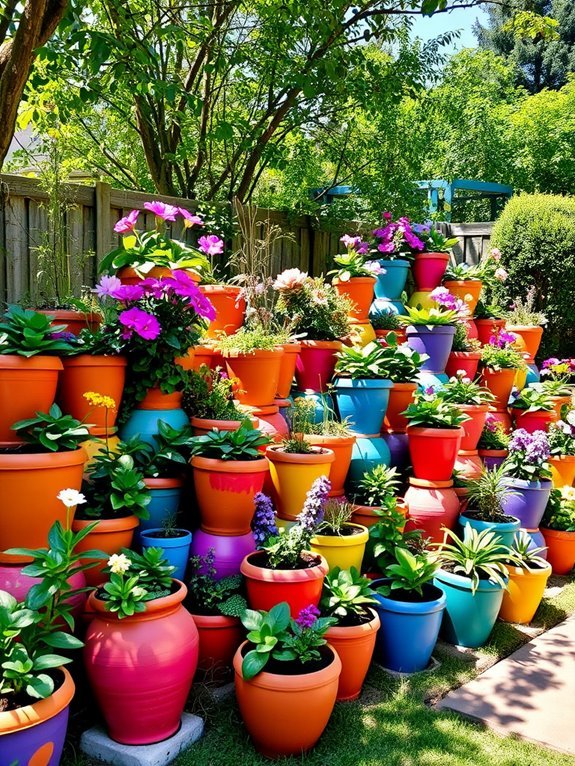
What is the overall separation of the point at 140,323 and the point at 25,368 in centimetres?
52

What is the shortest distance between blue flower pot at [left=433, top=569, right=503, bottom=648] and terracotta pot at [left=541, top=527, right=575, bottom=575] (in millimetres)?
1202

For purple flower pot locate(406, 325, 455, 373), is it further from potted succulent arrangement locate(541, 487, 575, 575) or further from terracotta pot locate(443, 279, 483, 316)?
potted succulent arrangement locate(541, 487, 575, 575)

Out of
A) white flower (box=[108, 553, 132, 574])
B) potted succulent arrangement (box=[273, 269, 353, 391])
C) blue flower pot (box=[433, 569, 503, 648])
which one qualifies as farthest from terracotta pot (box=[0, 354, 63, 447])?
blue flower pot (box=[433, 569, 503, 648])

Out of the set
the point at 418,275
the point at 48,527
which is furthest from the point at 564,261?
the point at 48,527

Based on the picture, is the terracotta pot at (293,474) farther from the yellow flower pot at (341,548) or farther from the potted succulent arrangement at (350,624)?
the potted succulent arrangement at (350,624)

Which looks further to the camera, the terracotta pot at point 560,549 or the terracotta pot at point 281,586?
the terracotta pot at point 560,549

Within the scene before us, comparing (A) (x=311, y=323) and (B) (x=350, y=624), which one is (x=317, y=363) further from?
(B) (x=350, y=624)

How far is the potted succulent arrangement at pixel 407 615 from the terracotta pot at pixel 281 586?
0.38m

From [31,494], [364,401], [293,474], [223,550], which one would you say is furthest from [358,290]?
[31,494]

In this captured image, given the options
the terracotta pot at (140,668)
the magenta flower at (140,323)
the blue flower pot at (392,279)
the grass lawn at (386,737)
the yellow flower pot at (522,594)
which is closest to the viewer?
the terracotta pot at (140,668)

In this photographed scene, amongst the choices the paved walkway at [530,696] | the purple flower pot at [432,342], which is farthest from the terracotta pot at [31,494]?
the purple flower pot at [432,342]

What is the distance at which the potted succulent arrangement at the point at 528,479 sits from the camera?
4.21 m

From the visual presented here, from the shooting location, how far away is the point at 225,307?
3711mm

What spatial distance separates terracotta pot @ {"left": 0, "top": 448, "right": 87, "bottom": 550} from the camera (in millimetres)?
2309
